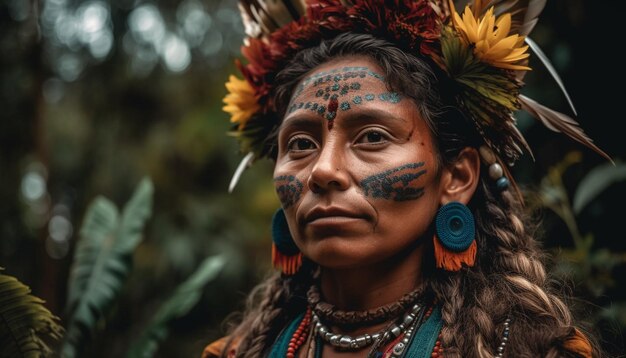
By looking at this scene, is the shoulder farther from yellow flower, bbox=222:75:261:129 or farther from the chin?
yellow flower, bbox=222:75:261:129

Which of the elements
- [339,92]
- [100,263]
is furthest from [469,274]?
[100,263]

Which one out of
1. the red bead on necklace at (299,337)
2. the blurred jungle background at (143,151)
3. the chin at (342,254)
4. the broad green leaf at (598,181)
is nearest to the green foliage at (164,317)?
the blurred jungle background at (143,151)

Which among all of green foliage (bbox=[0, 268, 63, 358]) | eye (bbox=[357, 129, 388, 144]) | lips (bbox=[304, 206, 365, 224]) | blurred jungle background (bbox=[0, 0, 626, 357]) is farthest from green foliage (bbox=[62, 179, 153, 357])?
eye (bbox=[357, 129, 388, 144])

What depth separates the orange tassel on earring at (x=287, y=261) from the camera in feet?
8.23

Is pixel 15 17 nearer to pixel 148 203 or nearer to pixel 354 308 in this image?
pixel 148 203

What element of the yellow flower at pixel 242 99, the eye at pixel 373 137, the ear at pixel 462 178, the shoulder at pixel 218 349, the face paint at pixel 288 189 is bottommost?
the shoulder at pixel 218 349

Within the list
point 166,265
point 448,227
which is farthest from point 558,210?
point 166,265

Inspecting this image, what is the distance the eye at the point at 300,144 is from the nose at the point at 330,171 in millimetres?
119

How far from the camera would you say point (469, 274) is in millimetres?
2184

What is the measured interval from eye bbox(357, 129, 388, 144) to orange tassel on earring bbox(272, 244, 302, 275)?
2.00 ft

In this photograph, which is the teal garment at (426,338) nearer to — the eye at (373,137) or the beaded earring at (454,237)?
the beaded earring at (454,237)

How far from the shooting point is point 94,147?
6.14 metres

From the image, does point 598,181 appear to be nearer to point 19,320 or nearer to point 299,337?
point 299,337

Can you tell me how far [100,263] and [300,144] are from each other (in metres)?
1.51
